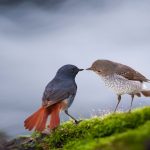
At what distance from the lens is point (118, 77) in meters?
9.17

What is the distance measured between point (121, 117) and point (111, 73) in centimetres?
164

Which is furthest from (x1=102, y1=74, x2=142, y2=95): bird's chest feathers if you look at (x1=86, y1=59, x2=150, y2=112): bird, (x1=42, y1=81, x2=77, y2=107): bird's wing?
(x1=42, y1=81, x2=77, y2=107): bird's wing

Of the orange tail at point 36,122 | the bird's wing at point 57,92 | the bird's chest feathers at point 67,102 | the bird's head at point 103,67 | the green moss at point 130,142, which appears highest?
the bird's head at point 103,67

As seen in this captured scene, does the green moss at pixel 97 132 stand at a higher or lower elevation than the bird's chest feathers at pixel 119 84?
lower

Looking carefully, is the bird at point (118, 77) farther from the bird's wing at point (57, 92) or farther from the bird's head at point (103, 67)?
the bird's wing at point (57, 92)

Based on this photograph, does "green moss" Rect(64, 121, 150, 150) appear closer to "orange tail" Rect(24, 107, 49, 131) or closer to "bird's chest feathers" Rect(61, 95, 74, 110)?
"orange tail" Rect(24, 107, 49, 131)

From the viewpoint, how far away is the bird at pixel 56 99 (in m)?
8.70

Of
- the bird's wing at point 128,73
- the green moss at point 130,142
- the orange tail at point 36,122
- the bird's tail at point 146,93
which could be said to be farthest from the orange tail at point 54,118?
the green moss at point 130,142

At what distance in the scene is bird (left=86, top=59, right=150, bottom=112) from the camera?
30.0 feet

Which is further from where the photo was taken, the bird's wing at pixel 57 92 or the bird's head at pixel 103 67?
the bird's head at pixel 103 67

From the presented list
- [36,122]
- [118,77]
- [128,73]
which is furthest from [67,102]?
[128,73]

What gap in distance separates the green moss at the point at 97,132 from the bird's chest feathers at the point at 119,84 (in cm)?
75

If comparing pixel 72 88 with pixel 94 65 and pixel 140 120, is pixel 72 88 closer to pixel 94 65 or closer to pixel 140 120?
pixel 94 65

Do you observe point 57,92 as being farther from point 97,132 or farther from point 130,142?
point 130,142
